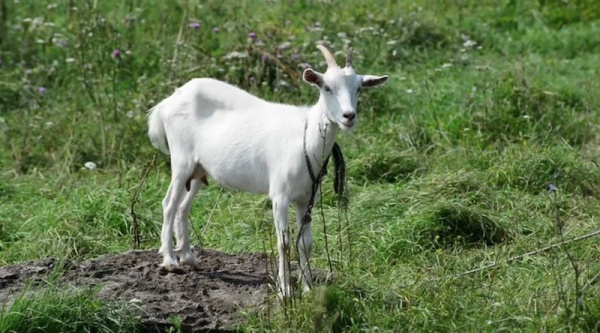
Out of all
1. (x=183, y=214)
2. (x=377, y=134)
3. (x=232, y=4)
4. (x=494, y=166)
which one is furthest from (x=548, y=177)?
(x=232, y=4)

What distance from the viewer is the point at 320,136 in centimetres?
667

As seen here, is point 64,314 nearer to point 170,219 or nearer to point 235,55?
point 170,219

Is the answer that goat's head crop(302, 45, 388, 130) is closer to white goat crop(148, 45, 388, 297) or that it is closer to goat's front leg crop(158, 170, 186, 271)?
white goat crop(148, 45, 388, 297)

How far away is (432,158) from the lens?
9734 mm

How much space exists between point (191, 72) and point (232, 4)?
2.34 meters

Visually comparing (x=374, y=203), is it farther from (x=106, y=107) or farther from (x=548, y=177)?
(x=106, y=107)

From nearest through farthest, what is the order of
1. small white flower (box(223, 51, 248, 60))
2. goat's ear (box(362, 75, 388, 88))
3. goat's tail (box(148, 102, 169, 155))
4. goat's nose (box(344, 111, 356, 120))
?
1. goat's nose (box(344, 111, 356, 120))
2. goat's ear (box(362, 75, 388, 88))
3. goat's tail (box(148, 102, 169, 155))
4. small white flower (box(223, 51, 248, 60))

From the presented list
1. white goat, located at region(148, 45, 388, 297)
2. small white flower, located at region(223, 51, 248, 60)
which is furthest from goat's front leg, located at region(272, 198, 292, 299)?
small white flower, located at region(223, 51, 248, 60)

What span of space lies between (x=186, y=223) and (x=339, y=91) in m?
1.59

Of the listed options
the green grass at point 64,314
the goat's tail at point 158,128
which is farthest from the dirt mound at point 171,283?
the goat's tail at point 158,128

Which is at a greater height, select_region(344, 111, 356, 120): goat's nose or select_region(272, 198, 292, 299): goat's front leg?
select_region(344, 111, 356, 120): goat's nose

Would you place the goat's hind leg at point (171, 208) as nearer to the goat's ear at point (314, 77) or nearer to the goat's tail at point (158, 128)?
the goat's tail at point (158, 128)

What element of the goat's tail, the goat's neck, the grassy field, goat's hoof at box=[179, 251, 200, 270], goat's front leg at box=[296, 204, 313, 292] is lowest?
Answer: the grassy field

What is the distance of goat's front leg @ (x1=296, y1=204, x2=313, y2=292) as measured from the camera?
6633 millimetres
